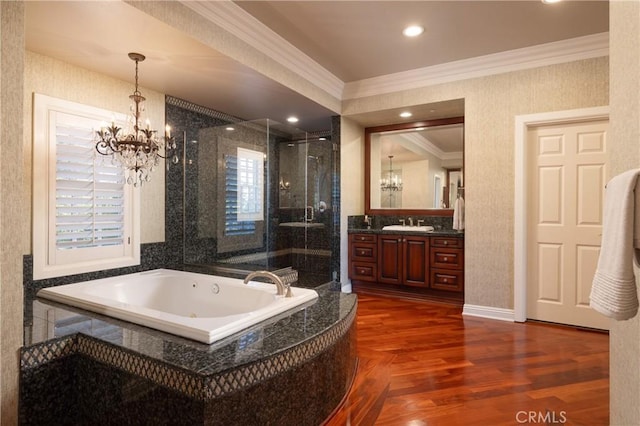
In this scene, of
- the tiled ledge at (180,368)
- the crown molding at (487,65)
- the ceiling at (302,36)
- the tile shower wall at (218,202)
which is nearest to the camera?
the tiled ledge at (180,368)

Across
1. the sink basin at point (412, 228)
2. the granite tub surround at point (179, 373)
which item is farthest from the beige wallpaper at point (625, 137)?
the sink basin at point (412, 228)

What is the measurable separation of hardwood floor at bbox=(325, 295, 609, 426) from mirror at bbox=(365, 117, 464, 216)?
1.63m

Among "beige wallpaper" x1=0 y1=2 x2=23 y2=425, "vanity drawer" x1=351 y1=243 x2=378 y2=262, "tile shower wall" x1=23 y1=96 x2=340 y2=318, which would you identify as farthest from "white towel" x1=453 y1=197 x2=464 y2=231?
"beige wallpaper" x1=0 y1=2 x2=23 y2=425

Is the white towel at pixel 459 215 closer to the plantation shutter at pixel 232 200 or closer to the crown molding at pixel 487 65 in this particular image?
the crown molding at pixel 487 65

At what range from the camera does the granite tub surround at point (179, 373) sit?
4.56 ft

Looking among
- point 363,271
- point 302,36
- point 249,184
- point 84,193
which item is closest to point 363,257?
point 363,271

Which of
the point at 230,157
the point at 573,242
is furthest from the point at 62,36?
the point at 573,242

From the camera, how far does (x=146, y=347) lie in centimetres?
158

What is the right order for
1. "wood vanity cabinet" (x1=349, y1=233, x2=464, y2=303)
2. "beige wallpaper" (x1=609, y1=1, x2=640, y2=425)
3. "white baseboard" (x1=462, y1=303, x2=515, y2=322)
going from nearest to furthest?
"beige wallpaper" (x1=609, y1=1, x2=640, y2=425)
"white baseboard" (x1=462, y1=303, x2=515, y2=322)
"wood vanity cabinet" (x1=349, y1=233, x2=464, y2=303)

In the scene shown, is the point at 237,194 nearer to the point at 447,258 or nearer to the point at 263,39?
the point at 263,39

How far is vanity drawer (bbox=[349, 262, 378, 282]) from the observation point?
443 centimetres

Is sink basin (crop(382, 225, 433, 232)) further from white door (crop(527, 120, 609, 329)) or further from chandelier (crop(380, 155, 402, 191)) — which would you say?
white door (crop(527, 120, 609, 329))

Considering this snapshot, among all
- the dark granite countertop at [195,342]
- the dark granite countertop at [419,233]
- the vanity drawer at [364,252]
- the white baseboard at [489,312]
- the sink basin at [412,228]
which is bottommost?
the white baseboard at [489,312]

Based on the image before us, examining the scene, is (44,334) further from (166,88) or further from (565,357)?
(565,357)
